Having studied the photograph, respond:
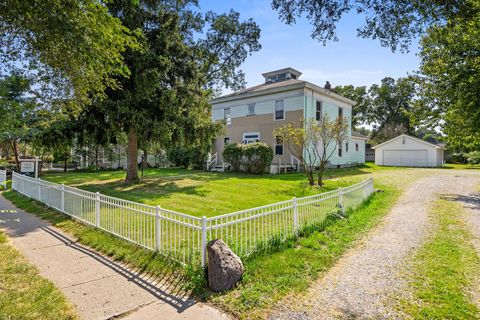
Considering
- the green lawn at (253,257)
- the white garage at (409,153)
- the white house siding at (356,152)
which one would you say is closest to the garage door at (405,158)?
the white garage at (409,153)

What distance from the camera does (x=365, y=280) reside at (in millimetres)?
4438

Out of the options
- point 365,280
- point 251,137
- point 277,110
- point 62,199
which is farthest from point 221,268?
point 251,137

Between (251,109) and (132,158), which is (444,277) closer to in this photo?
(132,158)

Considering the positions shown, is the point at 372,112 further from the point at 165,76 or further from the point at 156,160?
the point at 165,76

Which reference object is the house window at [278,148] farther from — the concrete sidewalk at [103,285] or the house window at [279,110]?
the concrete sidewalk at [103,285]

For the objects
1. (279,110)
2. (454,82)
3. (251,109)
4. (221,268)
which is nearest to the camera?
(221,268)

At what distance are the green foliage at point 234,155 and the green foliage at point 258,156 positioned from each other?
42cm

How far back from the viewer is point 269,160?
734 inches

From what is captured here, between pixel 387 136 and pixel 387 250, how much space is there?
167ft

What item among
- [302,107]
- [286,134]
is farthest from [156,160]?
[286,134]

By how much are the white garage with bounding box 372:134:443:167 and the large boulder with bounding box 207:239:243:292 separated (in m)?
33.9

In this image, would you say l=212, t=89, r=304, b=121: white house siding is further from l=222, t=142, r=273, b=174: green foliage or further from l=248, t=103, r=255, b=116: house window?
l=222, t=142, r=273, b=174: green foliage

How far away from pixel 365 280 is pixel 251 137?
63.9 feet

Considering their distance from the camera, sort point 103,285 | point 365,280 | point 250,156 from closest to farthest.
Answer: point 103,285 → point 365,280 → point 250,156
